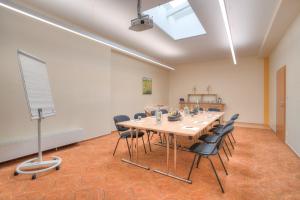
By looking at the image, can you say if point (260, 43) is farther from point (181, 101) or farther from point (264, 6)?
point (181, 101)

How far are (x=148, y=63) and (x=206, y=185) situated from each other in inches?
235

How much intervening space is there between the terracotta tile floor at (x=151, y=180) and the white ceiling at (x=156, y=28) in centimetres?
300

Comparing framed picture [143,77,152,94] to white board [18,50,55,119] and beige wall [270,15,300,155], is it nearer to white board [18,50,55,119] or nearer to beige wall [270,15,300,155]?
white board [18,50,55,119]

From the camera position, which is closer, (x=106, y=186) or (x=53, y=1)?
(x=106, y=186)

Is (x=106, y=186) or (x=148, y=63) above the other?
(x=148, y=63)

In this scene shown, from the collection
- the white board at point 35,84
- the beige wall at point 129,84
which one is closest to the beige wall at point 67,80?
the beige wall at point 129,84

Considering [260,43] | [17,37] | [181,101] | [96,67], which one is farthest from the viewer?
[181,101]

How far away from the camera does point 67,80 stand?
395cm

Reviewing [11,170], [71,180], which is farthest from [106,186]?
[11,170]

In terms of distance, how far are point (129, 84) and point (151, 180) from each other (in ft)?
14.2

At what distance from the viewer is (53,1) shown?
2.81 m

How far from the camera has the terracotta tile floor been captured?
6.51 ft

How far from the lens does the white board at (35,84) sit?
8.02ft

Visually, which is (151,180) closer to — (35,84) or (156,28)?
(35,84)
